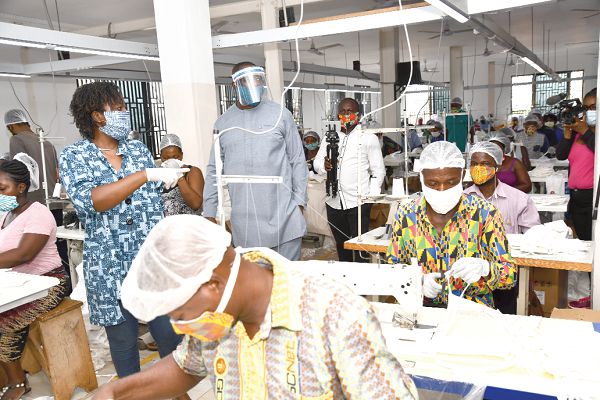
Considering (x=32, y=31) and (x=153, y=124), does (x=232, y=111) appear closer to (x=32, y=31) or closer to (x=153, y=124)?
(x=32, y=31)

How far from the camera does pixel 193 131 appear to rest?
4.60 m

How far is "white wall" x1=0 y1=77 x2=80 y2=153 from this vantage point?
9.32m

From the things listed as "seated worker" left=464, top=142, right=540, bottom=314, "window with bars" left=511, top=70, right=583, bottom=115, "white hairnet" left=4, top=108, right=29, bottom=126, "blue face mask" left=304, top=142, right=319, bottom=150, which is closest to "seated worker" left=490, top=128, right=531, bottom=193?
"seated worker" left=464, top=142, right=540, bottom=314

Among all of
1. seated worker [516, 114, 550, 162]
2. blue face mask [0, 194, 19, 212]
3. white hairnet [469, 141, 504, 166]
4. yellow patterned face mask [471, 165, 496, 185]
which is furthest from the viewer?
seated worker [516, 114, 550, 162]

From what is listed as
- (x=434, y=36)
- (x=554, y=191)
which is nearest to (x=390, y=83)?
(x=434, y=36)

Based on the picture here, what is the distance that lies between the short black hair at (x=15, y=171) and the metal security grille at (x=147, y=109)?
976 cm

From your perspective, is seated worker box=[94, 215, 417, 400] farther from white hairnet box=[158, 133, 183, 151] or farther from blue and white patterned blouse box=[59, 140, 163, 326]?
white hairnet box=[158, 133, 183, 151]

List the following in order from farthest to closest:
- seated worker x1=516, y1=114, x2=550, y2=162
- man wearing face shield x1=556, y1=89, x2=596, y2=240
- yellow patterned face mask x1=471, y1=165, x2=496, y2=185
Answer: seated worker x1=516, y1=114, x2=550, y2=162, man wearing face shield x1=556, y1=89, x2=596, y2=240, yellow patterned face mask x1=471, y1=165, x2=496, y2=185

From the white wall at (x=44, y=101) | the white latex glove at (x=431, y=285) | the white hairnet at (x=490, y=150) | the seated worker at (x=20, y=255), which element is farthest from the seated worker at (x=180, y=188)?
the white wall at (x=44, y=101)

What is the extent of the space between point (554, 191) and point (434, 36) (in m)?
6.43

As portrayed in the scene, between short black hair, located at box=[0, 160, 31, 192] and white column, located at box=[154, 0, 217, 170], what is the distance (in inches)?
62.5

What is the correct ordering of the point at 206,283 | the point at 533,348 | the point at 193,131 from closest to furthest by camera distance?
the point at 206,283 < the point at 533,348 < the point at 193,131

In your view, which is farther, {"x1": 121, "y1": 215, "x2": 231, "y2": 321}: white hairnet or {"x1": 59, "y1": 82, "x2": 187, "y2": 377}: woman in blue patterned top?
{"x1": 59, "y1": 82, "x2": 187, "y2": 377}: woman in blue patterned top

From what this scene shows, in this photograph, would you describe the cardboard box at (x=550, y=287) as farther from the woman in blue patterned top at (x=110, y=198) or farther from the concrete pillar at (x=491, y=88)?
the concrete pillar at (x=491, y=88)
